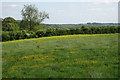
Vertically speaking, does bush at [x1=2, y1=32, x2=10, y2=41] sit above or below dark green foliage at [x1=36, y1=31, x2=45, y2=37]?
below

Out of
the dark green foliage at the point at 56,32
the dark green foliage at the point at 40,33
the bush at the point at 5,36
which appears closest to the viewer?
the bush at the point at 5,36

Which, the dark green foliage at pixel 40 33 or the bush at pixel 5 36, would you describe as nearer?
the bush at pixel 5 36

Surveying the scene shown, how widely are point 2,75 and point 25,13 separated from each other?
5138 centimetres

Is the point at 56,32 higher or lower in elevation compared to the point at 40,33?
higher

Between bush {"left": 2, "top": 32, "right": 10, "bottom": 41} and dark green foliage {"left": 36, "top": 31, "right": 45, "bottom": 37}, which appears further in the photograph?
dark green foliage {"left": 36, "top": 31, "right": 45, "bottom": 37}

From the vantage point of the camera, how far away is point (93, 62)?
10.8 meters

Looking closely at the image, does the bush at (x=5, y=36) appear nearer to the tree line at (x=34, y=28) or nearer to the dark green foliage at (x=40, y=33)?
the tree line at (x=34, y=28)

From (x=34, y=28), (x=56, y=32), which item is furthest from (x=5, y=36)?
(x=34, y=28)

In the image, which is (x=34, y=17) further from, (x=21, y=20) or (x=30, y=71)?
(x=30, y=71)


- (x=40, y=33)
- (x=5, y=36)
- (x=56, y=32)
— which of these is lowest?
(x=5, y=36)

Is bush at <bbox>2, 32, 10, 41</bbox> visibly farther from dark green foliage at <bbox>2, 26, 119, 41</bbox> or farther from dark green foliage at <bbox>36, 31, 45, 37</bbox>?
dark green foliage at <bbox>36, 31, 45, 37</bbox>

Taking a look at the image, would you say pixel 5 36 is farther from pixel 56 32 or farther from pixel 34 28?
pixel 34 28

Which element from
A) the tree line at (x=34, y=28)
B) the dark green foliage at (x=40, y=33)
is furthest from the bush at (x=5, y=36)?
the dark green foliage at (x=40, y=33)

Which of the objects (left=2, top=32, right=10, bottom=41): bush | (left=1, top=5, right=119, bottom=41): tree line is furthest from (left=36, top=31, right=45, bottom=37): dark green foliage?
(left=2, top=32, right=10, bottom=41): bush
